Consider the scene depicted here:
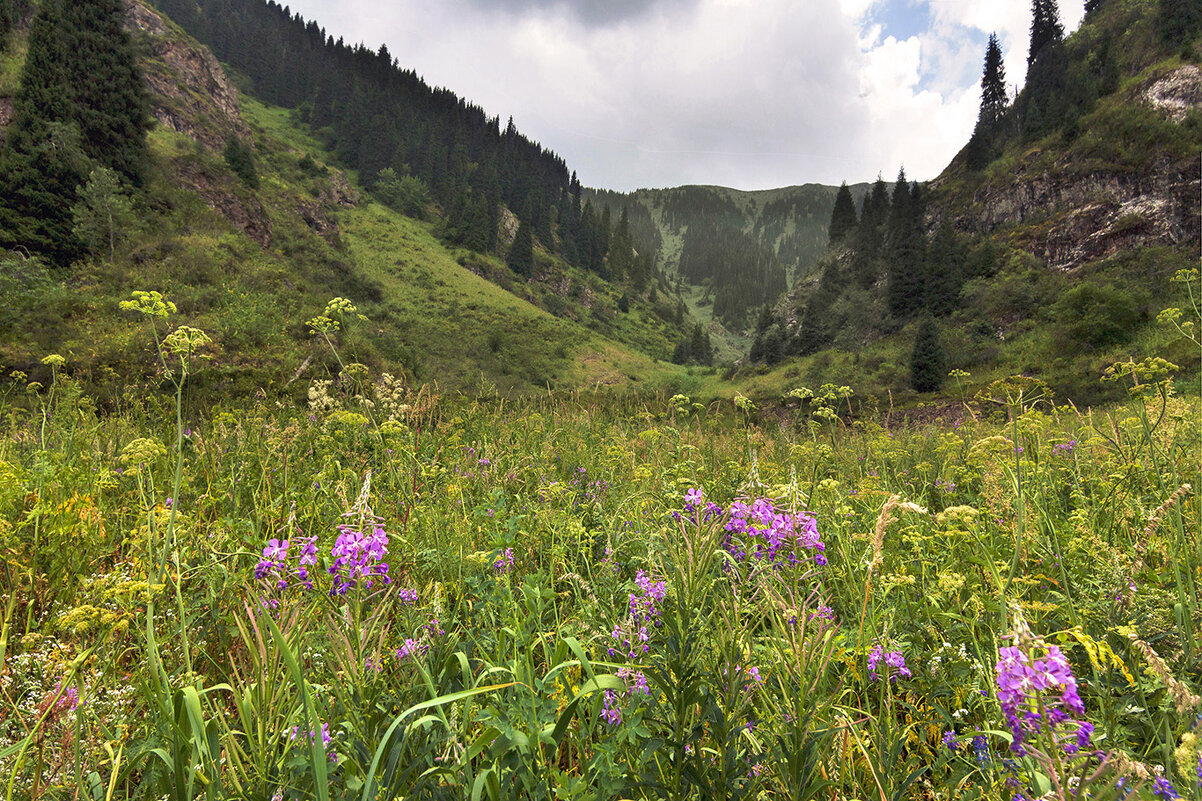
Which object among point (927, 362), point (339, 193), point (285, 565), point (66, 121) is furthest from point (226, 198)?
point (927, 362)

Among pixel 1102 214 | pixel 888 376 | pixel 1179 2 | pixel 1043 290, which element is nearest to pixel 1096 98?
pixel 1179 2

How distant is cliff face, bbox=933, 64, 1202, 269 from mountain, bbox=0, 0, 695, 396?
3293 cm

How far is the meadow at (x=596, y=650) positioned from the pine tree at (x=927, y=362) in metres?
29.7

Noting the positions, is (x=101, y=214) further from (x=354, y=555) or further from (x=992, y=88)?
(x=992, y=88)

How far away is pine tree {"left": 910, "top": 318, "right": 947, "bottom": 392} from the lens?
28.3 m

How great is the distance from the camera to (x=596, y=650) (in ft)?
5.93

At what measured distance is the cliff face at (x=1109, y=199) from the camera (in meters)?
31.9

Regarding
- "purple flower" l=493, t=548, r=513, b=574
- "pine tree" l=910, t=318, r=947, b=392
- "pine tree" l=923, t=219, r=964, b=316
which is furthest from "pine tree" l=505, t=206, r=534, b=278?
"purple flower" l=493, t=548, r=513, b=574

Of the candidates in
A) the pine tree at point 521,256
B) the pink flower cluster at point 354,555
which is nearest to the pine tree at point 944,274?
the pink flower cluster at point 354,555

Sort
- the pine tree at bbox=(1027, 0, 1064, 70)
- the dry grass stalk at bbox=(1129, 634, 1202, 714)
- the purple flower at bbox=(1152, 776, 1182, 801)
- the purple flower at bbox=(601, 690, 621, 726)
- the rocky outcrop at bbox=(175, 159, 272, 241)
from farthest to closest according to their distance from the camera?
the pine tree at bbox=(1027, 0, 1064, 70)
the rocky outcrop at bbox=(175, 159, 272, 241)
the purple flower at bbox=(601, 690, 621, 726)
the purple flower at bbox=(1152, 776, 1182, 801)
the dry grass stalk at bbox=(1129, 634, 1202, 714)

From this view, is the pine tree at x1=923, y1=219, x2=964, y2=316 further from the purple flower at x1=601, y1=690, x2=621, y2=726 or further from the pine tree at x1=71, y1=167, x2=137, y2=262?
the pine tree at x1=71, y1=167, x2=137, y2=262

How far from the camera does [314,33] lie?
94.2 m

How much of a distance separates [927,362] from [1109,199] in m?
22.7

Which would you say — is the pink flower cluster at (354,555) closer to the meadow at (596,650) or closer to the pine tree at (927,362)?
the meadow at (596,650)
